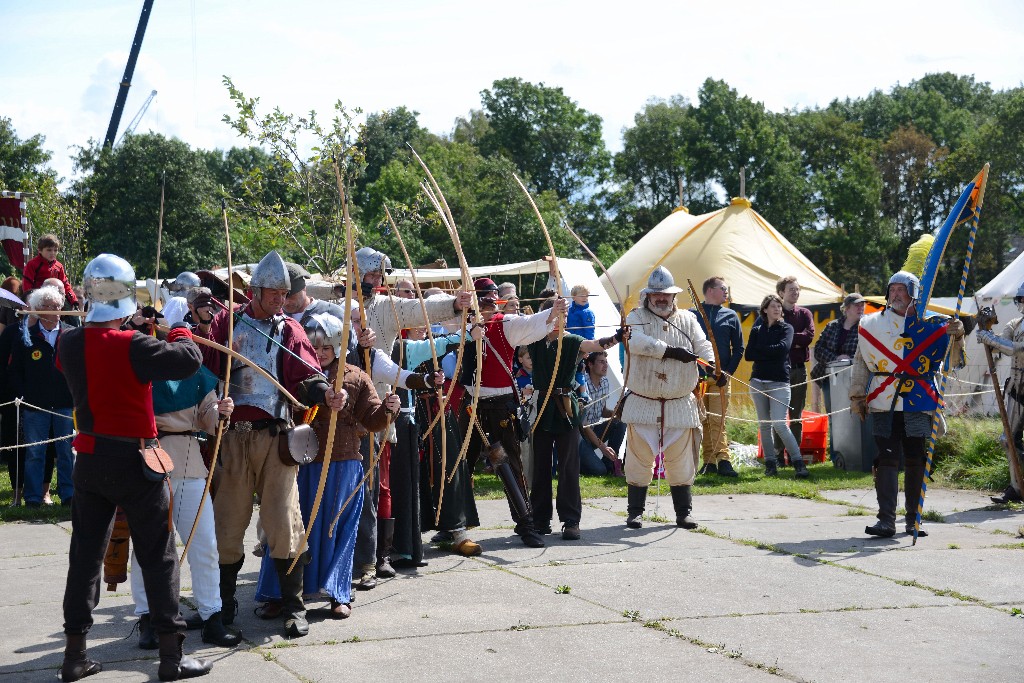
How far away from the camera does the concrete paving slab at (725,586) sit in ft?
18.3

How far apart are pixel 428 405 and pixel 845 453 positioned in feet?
18.3

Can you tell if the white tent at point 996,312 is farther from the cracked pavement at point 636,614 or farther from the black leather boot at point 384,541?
the black leather boot at point 384,541

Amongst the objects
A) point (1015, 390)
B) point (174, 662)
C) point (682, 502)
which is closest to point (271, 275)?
point (174, 662)

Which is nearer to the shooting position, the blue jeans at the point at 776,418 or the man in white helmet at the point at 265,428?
the man in white helmet at the point at 265,428

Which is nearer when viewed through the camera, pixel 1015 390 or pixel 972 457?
pixel 1015 390

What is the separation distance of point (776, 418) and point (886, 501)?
133 inches

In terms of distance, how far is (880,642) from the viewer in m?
4.89

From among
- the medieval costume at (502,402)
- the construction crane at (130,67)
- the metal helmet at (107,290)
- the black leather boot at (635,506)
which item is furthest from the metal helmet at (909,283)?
the construction crane at (130,67)

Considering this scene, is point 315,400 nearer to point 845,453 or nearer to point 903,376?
point 903,376

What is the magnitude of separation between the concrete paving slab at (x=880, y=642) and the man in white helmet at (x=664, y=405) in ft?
8.71

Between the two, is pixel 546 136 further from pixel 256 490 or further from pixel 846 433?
pixel 256 490

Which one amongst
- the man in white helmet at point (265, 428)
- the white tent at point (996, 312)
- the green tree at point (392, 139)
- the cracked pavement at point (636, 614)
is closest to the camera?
the cracked pavement at point (636, 614)

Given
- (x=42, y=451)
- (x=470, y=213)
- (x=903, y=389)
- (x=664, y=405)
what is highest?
(x=470, y=213)

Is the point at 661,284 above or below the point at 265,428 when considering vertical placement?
above
